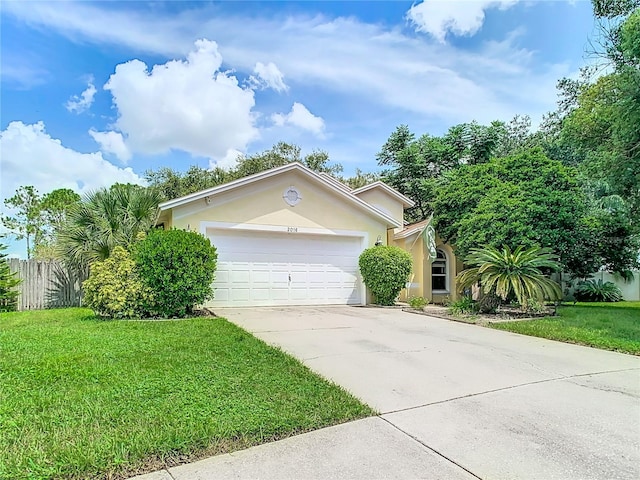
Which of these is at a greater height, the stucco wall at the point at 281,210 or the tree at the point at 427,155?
the tree at the point at 427,155

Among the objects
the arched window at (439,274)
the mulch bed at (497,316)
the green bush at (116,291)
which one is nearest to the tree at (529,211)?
the arched window at (439,274)

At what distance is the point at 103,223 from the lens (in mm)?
11062

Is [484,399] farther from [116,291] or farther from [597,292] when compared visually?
[597,292]

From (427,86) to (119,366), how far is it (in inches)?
464

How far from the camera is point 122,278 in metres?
9.27

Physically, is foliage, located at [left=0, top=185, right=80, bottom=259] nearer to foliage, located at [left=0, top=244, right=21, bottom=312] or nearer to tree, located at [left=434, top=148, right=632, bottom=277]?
foliage, located at [left=0, top=244, right=21, bottom=312]

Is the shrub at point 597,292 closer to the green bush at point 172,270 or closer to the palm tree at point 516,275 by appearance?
the palm tree at point 516,275

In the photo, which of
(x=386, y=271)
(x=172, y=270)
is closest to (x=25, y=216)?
(x=172, y=270)

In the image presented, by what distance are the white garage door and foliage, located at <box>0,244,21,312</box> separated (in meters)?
5.50

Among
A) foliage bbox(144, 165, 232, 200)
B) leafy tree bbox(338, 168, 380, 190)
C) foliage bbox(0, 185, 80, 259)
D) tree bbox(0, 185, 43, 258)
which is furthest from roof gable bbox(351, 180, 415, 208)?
tree bbox(0, 185, 43, 258)

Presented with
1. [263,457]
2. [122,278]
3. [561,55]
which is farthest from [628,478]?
[561,55]

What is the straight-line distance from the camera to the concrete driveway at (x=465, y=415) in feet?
9.10

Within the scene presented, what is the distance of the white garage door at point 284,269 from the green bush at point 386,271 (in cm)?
83

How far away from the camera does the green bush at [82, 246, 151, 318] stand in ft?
29.7
